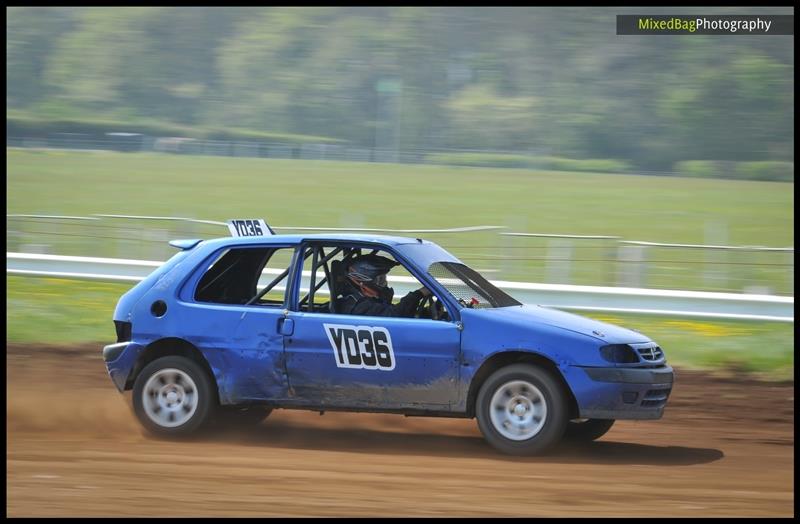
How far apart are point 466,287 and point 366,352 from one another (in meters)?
0.96

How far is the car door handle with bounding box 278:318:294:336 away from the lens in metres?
7.77

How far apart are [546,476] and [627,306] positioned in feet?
22.0

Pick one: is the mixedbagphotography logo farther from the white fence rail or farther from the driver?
the driver

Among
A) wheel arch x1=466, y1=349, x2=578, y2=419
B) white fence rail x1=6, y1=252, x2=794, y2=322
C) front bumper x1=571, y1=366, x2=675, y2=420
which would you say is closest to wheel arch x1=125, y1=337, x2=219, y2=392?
wheel arch x1=466, y1=349, x2=578, y2=419

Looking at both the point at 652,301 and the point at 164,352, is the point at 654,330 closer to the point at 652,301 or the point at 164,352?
the point at 652,301

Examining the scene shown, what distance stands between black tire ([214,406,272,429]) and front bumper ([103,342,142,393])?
0.76 metres

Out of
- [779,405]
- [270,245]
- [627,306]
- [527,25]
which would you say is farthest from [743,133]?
[270,245]

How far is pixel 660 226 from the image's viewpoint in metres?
24.7

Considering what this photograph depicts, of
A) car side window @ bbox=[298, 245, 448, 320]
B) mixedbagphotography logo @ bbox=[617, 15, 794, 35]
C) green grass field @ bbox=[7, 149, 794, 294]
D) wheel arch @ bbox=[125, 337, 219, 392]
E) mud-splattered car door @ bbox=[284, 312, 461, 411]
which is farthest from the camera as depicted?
mixedbagphotography logo @ bbox=[617, 15, 794, 35]

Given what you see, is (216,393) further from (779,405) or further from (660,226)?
(660,226)

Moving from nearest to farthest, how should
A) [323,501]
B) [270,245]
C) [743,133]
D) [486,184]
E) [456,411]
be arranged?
[323,501], [456,411], [270,245], [486,184], [743,133]

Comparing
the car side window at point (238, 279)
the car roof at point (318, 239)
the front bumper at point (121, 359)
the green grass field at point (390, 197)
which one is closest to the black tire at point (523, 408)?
the car roof at point (318, 239)

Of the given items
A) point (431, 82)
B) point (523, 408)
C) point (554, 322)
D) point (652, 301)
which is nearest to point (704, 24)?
point (431, 82)

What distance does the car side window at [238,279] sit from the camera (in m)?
8.22
